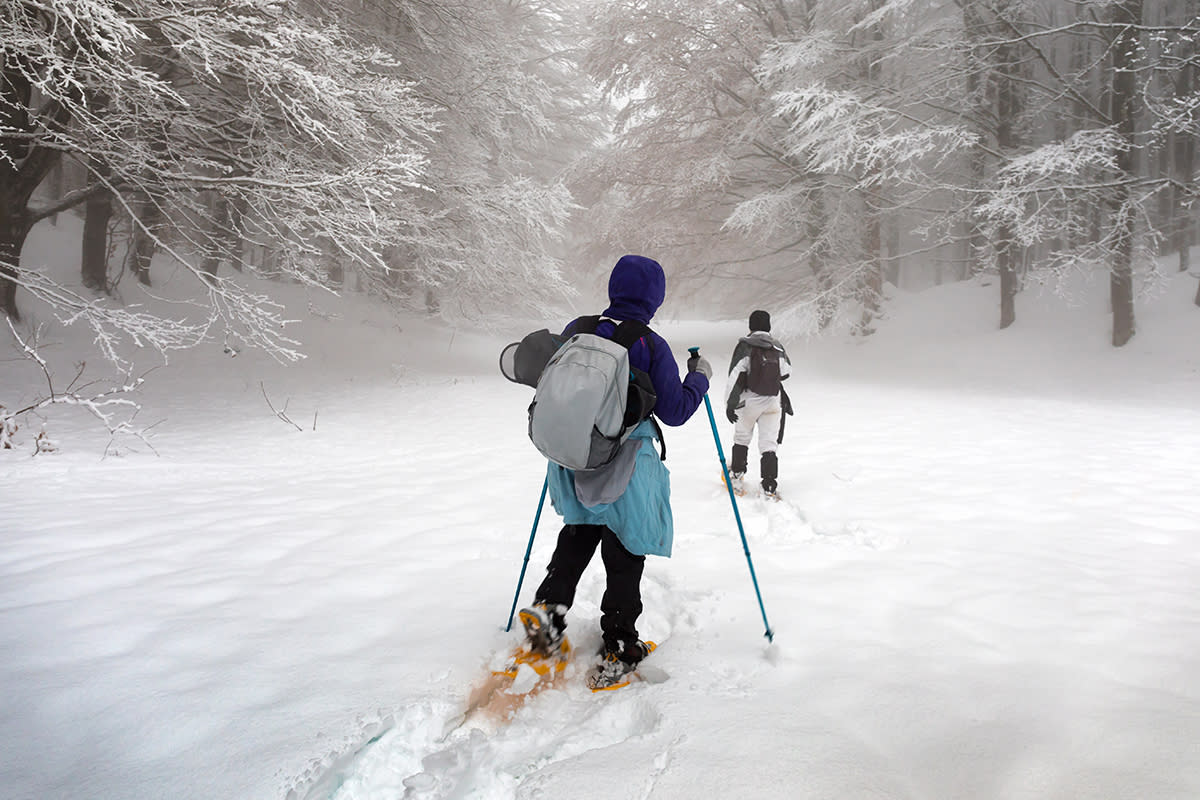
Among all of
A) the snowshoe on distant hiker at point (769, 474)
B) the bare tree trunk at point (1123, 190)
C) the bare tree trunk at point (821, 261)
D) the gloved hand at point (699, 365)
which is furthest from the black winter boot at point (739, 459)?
the bare tree trunk at point (1123, 190)

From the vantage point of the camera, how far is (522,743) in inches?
77.5

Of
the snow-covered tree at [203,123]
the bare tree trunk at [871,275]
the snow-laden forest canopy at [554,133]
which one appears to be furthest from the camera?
the bare tree trunk at [871,275]

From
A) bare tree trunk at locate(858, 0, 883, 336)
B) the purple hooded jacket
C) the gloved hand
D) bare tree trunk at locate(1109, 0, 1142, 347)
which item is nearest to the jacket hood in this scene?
the purple hooded jacket

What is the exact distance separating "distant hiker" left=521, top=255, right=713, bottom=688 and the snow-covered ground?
0.24m

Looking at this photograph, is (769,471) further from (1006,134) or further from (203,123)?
(1006,134)

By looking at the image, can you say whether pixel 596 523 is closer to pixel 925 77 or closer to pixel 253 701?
pixel 253 701

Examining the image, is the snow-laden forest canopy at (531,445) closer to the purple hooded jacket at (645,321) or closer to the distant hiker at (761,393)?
the distant hiker at (761,393)

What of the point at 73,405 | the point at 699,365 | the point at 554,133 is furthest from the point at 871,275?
the point at 73,405

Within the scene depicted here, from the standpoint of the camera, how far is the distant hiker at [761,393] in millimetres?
4855

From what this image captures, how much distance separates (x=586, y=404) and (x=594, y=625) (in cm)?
134

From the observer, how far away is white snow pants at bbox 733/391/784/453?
4996 millimetres

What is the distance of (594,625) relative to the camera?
2781mm

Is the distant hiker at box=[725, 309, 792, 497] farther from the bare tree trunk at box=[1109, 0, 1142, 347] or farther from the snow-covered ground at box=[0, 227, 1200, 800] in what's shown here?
the bare tree trunk at box=[1109, 0, 1142, 347]

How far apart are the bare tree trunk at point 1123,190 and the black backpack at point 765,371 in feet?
26.4
